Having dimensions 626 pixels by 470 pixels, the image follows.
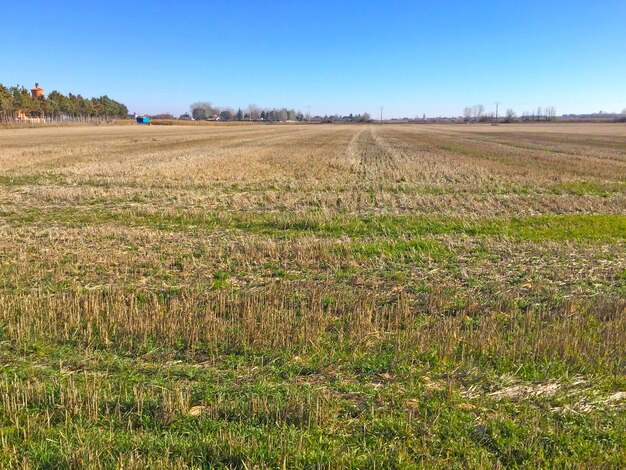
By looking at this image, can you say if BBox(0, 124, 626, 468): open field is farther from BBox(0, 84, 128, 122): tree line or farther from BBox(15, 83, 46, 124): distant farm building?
BBox(15, 83, 46, 124): distant farm building

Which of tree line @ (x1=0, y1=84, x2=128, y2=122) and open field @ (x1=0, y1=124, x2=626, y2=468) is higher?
tree line @ (x1=0, y1=84, x2=128, y2=122)

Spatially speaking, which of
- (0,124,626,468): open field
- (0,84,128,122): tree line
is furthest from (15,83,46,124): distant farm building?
(0,124,626,468): open field

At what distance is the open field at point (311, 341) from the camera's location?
14.2ft

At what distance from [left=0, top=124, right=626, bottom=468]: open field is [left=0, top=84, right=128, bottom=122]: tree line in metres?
123

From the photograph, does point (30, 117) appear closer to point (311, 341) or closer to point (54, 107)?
point (54, 107)

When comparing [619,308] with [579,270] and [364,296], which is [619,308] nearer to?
[579,270]

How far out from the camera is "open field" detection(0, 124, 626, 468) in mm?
4336

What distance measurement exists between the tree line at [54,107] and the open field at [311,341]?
123 m

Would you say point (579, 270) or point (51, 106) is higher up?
point (51, 106)

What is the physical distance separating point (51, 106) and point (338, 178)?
140m

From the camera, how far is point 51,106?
445ft

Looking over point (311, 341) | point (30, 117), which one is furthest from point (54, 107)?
point (311, 341)

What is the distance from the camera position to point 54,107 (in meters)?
137

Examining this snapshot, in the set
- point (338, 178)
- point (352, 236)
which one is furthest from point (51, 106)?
point (352, 236)
